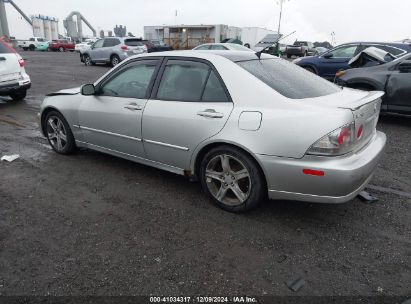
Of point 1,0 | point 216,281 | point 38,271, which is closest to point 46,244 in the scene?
point 38,271

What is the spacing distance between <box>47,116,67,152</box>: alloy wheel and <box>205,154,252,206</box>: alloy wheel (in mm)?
2555

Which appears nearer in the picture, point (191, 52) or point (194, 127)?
point (194, 127)

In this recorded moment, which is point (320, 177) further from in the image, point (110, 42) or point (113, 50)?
point (110, 42)

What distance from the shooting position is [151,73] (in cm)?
390

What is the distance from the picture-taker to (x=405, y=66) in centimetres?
665

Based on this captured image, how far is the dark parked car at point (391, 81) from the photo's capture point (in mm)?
6598

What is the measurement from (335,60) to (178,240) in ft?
32.2

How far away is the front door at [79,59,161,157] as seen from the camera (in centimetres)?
390

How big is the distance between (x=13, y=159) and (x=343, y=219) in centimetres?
440

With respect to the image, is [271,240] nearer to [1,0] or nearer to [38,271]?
[38,271]

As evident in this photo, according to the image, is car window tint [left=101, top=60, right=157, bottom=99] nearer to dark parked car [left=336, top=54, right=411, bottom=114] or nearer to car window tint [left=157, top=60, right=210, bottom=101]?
car window tint [left=157, top=60, right=210, bottom=101]

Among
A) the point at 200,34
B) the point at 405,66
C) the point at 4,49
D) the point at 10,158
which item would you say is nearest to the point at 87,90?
the point at 10,158

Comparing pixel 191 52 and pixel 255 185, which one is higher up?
pixel 191 52

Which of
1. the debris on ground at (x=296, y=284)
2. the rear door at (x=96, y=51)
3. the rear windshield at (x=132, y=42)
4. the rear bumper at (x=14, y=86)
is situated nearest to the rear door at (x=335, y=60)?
the rear bumper at (x=14, y=86)
